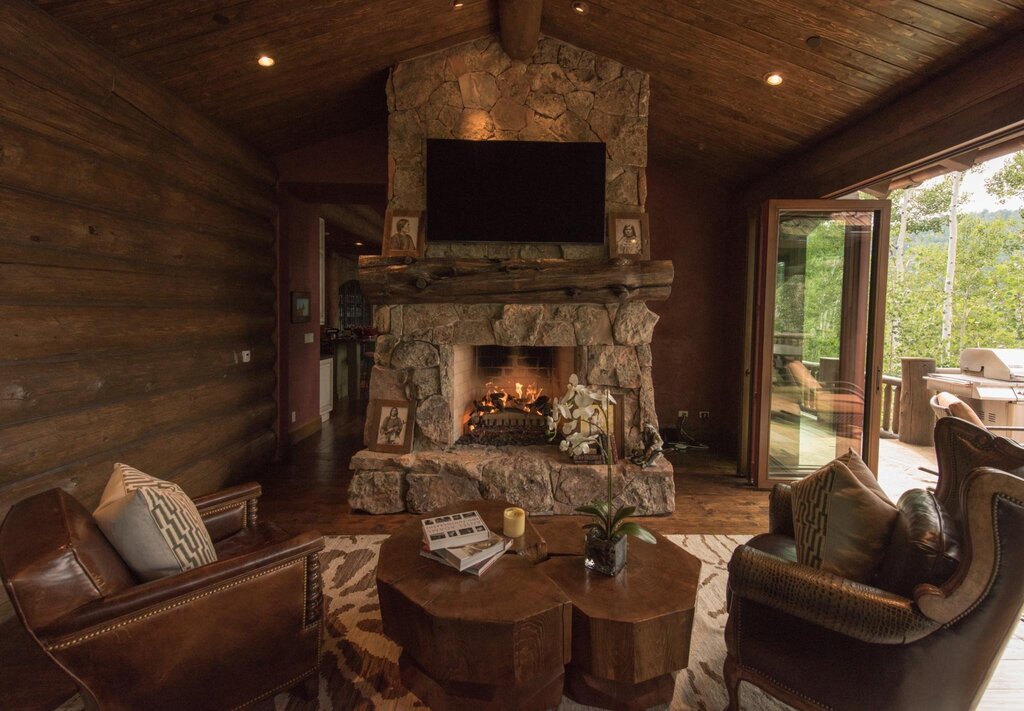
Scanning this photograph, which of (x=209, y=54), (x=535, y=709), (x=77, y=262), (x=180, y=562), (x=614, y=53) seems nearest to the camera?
(x=180, y=562)

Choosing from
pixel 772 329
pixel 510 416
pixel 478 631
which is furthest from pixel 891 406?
pixel 478 631

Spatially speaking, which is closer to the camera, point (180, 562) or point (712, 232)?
point (180, 562)

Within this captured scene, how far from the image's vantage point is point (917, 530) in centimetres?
140

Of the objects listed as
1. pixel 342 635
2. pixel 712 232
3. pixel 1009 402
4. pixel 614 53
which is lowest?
pixel 342 635

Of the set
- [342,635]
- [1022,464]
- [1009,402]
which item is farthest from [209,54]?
[1009,402]

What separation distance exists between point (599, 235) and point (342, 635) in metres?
3.07

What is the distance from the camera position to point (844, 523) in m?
1.54

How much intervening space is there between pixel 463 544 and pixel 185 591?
2.98 feet

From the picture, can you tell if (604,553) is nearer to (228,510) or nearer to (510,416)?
(228,510)

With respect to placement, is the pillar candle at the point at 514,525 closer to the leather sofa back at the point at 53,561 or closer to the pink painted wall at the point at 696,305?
the leather sofa back at the point at 53,561

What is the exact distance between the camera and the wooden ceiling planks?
8.15ft

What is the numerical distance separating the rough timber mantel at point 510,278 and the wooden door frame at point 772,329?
1.00 meters

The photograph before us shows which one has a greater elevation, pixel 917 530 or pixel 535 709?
pixel 917 530

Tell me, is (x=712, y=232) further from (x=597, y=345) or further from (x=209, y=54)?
(x=209, y=54)
